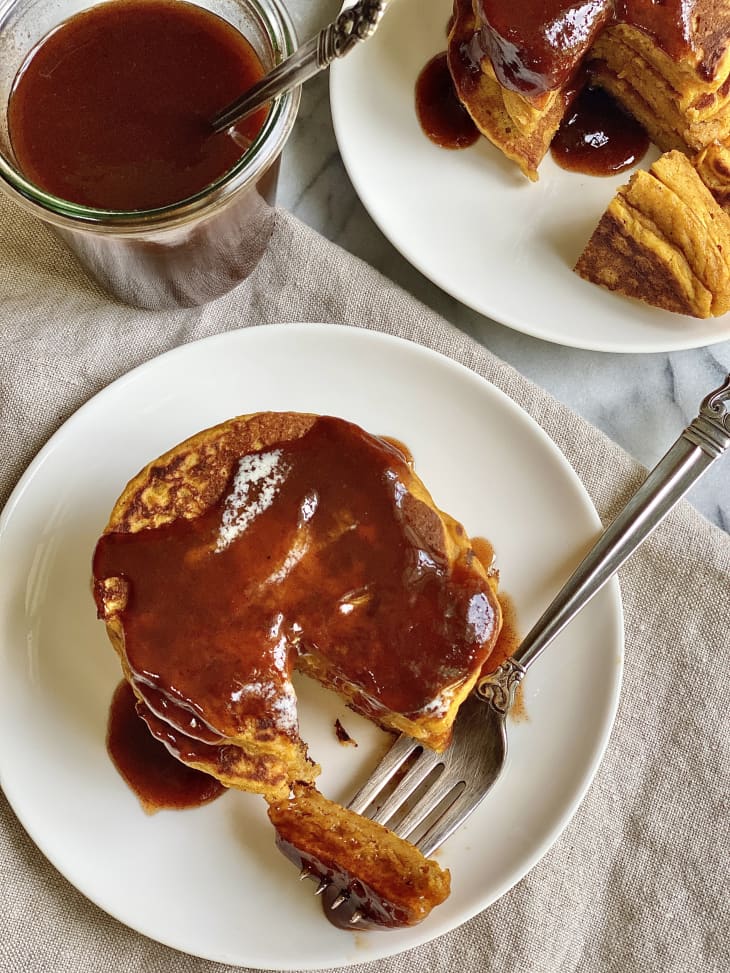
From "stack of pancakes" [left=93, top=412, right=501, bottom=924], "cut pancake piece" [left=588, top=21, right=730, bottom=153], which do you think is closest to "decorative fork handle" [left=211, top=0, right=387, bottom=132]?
"stack of pancakes" [left=93, top=412, right=501, bottom=924]

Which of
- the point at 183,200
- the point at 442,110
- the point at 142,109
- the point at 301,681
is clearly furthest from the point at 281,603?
the point at 442,110

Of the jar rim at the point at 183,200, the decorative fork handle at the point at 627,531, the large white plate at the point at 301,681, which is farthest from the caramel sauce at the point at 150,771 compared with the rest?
the jar rim at the point at 183,200

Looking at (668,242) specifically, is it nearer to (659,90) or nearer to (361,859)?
(659,90)

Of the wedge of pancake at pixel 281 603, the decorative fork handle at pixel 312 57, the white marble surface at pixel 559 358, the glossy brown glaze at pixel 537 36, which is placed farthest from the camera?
the white marble surface at pixel 559 358

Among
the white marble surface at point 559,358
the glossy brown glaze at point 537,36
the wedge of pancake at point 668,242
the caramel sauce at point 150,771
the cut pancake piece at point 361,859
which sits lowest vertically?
the caramel sauce at point 150,771

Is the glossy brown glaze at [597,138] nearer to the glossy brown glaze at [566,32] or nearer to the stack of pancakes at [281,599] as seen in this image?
the glossy brown glaze at [566,32]

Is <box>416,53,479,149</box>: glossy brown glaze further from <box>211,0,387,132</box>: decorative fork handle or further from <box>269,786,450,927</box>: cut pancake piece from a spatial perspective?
<box>269,786,450,927</box>: cut pancake piece
